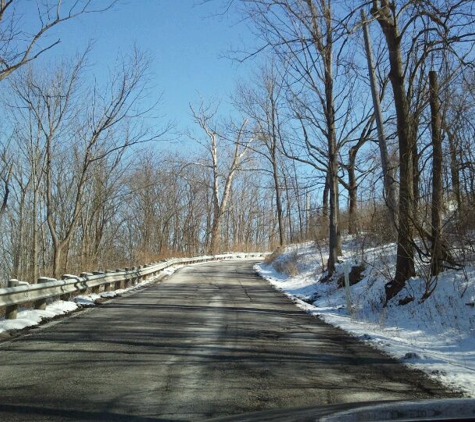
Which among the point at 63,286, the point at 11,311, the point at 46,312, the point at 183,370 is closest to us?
the point at 183,370

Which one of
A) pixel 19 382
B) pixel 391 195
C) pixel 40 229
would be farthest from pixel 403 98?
pixel 40 229

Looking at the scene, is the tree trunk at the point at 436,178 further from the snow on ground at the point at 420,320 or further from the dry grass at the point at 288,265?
the dry grass at the point at 288,265

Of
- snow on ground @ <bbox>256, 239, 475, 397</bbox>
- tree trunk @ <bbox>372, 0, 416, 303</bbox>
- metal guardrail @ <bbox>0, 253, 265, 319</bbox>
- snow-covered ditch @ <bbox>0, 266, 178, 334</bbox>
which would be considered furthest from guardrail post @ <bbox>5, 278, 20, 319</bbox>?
tree trunk @ <bbox>372, 0, 416, 303</bbox>

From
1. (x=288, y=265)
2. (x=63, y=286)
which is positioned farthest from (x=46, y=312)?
(x=288, y=265)

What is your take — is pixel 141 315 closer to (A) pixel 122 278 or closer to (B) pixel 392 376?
(B) pixel 392 376

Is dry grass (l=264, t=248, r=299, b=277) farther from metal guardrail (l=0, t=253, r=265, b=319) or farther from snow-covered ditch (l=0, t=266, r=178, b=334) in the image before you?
snow-covered ditch (l=0, t=266, r=178, b=334)

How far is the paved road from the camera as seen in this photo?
176 inches

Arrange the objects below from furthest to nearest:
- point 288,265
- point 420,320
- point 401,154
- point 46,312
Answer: point 288,265
point 401,154
point 46,312
point 420,320

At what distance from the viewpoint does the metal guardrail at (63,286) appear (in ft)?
29.5

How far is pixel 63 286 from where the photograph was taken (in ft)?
38.3

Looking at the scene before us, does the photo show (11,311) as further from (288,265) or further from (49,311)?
(288,265)

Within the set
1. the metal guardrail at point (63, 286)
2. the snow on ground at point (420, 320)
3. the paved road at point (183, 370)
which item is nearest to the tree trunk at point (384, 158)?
the snow on ground at point (420, 320)

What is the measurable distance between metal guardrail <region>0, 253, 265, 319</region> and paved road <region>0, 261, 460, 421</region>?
2.87 feet

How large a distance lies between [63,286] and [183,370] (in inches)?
270
